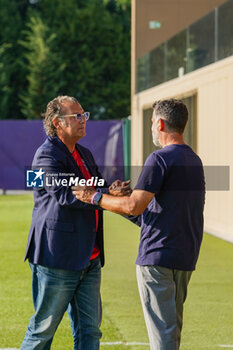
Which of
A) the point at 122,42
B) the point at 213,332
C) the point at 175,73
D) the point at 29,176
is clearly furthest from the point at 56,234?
the point at 122,42

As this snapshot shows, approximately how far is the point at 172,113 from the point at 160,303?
107cm

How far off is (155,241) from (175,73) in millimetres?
14969

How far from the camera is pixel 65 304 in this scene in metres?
4.72

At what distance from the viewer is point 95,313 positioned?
15.9 ft

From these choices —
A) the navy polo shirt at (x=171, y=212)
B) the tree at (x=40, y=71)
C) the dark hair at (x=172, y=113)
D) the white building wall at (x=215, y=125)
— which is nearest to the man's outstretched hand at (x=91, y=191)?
the navy polo shirt at (x=171, y=212)

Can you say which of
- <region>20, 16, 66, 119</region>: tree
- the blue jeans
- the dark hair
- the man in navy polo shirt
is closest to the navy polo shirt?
the man in navy polo shirt

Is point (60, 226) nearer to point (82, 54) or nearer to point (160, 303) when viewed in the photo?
point (160, 303)

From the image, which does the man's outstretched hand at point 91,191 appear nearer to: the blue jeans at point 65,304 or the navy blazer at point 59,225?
the navy blazer at point 59,225

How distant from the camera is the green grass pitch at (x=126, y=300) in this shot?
21.8ft

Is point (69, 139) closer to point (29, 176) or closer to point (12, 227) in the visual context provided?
point (29, 176)

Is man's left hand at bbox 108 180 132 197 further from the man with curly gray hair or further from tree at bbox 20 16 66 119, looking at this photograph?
tree at bbox 20 16 66 119

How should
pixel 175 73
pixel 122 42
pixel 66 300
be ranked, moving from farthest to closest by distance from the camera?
1. pixel 122 42
2. pixel 175 73
3. pixel 66 300

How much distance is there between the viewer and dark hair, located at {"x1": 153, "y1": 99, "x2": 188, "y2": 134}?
4387mm

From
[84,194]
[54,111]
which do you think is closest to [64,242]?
[84,194]
